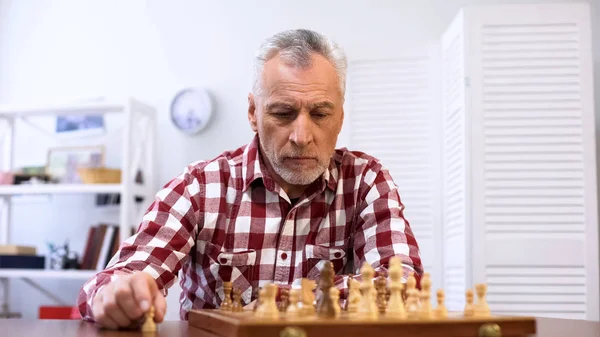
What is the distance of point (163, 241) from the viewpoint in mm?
1507

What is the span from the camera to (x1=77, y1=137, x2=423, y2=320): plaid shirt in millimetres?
1553

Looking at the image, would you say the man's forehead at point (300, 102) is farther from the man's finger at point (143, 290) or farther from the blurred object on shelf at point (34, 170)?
the blurred object on shelf at point (34, 170)

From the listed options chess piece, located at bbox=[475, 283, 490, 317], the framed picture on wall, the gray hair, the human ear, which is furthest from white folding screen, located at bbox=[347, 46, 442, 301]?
chess piece, located at bbox=[475, 283, 490, 317]

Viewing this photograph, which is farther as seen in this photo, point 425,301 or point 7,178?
point 7,178

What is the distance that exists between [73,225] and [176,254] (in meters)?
2.67

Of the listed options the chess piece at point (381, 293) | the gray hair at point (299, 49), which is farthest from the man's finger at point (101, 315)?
the gray hair at point (299, 49)

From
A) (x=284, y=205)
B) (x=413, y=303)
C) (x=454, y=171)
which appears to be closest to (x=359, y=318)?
(x=413, y=303)

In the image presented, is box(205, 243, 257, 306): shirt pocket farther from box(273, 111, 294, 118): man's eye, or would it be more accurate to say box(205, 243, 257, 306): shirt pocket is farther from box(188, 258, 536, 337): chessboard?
box(188, 258, 536, 337): chessboard

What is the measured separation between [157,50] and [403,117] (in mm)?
1397

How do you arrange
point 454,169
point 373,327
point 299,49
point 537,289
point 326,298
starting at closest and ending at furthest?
point 373,327
point 326,298
point 299,49
point 537,289
point 454,169

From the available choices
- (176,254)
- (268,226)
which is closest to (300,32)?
(268,226)

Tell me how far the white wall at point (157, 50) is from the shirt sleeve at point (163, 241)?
226cm

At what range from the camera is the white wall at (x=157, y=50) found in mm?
3830

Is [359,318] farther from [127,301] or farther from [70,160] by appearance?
[70,160]
